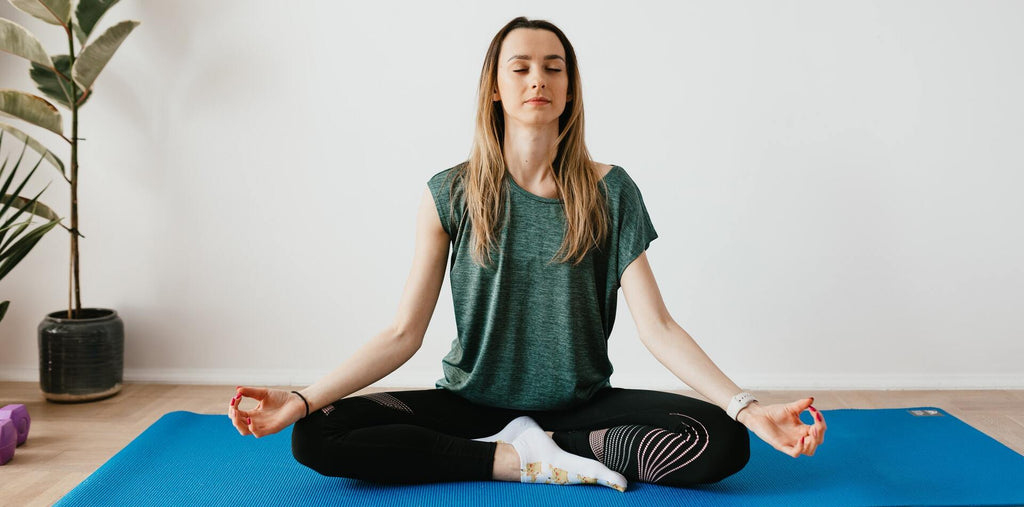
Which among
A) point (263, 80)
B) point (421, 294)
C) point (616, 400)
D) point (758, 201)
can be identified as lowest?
point (616, 400)

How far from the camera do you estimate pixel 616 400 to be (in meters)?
1.94

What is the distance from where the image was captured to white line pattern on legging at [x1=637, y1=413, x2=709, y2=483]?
1.78 metres

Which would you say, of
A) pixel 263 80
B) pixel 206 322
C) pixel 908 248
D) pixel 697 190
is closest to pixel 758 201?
pixel 697 190

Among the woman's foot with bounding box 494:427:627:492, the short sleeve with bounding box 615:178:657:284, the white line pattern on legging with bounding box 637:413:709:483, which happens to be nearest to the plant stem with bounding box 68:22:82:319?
the woman's foot with bounding box 494:427:627:492

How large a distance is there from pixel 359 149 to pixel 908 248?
194 cm

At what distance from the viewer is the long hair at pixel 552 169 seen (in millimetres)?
1900

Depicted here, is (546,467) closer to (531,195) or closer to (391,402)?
(391,402)

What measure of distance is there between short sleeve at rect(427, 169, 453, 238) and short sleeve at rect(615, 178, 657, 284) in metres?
0.39

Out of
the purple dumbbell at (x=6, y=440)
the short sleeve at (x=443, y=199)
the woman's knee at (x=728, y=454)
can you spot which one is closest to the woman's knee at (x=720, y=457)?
the woman's knee at (x=728, y=454)

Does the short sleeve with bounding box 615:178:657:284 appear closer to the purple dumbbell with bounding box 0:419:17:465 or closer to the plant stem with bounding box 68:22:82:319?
the purple dumbbell with bounding box 0:419:17:465

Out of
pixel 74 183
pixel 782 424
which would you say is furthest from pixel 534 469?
pixel 74 183

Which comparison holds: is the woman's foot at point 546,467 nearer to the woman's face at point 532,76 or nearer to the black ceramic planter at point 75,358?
the woman's face at point 532,76

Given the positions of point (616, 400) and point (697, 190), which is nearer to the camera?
point (616, 400)

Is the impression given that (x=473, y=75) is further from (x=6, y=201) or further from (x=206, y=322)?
(x=6, y=201)
